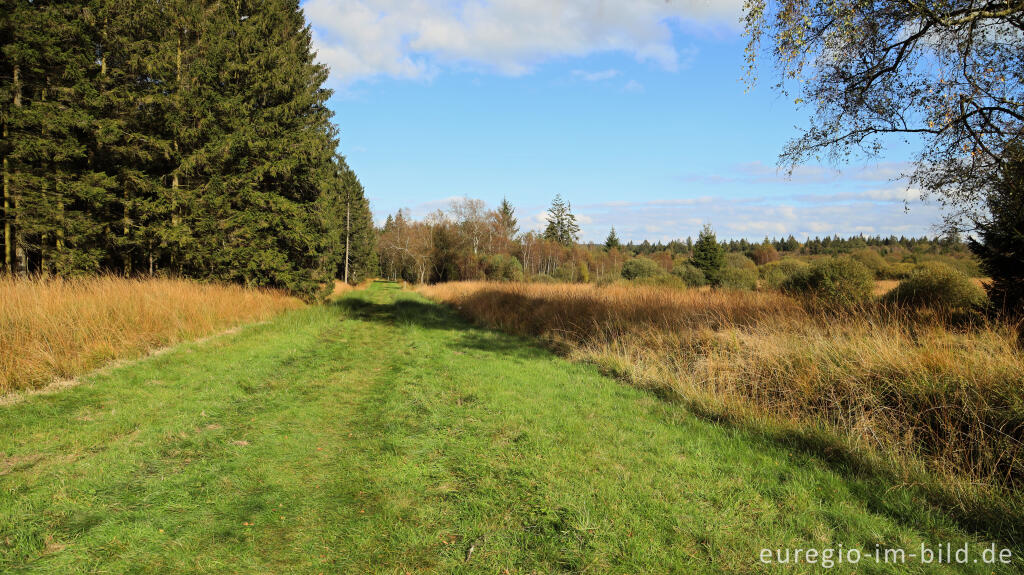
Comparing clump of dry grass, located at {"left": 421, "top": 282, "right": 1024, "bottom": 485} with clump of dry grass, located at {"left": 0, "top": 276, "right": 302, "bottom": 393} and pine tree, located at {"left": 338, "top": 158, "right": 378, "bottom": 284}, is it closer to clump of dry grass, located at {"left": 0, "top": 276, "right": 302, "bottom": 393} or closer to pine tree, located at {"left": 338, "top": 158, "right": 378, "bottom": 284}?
clump of dry grass, located at {"left": 0, "top": 276, "right": 302, "bottom": 393}

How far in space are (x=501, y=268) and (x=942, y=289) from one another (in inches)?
1278

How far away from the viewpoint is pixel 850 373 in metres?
5.46

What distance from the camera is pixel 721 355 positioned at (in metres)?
7.29

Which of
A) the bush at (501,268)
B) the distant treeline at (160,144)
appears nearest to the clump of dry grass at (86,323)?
the distant treeline at (160,144)

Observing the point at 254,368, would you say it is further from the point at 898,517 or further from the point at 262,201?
the point at 262,201

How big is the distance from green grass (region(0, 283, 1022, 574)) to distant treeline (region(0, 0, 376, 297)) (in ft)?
34.5

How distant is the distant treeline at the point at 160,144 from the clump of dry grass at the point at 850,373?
15.0 meters

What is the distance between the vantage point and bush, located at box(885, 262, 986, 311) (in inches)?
428

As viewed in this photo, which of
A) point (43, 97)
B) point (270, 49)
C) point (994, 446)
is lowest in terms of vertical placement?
point (994, 446)

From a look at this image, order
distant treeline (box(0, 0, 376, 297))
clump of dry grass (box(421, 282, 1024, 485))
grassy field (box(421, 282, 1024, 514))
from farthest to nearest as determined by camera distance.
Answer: distant treeline (box(0, 0, 376, 297)) → clump of dry grass (box(421, 282, 1024, 485)) → grassy field (box(421, 282, 1024, 514))

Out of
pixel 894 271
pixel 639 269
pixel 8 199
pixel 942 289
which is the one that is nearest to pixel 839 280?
pixel 942 289

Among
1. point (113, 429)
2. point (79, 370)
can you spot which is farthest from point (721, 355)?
point (79, 370)

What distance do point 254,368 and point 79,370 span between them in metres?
2.41

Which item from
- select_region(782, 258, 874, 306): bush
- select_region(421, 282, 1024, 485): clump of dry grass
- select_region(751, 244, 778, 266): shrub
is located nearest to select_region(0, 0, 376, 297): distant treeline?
select_region(421, 282, 1024, 485): clump of dry grass
